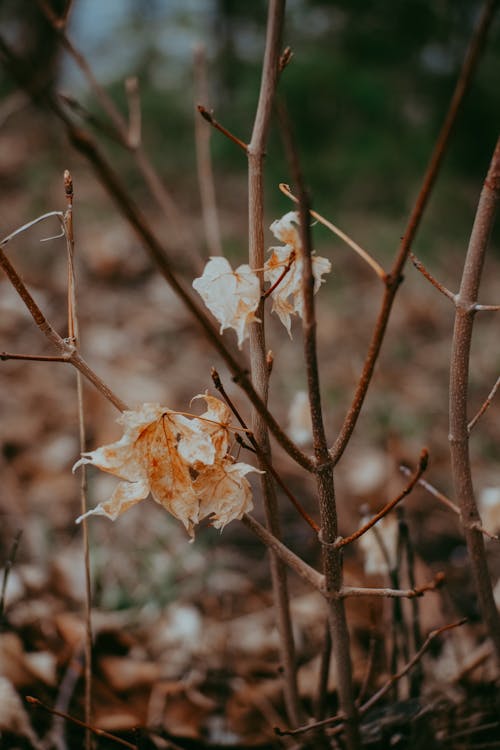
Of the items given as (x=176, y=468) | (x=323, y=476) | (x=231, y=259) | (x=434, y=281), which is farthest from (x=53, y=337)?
(x=231, y=259)

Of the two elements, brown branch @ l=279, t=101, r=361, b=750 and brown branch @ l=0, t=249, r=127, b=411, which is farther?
brown branch @ l=0, t=249, r=127, b=411

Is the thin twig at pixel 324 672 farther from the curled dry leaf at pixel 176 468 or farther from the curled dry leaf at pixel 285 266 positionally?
the curled dry leaf at pixel 285 266

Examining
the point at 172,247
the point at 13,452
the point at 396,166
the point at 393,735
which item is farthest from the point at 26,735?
the point at 396,166

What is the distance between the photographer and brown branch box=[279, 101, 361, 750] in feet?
1.55

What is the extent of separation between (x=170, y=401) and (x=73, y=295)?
4.34 feet

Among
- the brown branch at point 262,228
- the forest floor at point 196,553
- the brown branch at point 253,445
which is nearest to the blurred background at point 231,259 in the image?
the forest floor at point 196,553

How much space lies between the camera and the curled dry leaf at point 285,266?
0.59 m

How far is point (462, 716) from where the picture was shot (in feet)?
3.05

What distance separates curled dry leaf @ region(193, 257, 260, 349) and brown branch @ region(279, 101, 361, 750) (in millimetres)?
83

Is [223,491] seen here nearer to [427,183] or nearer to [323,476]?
[323,476]

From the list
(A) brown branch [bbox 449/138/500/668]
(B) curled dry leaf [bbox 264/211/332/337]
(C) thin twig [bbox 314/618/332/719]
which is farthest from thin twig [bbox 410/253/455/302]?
(C) thin twig [bbox 314/618/332/719]

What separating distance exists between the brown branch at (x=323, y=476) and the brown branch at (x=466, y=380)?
18 centimetres

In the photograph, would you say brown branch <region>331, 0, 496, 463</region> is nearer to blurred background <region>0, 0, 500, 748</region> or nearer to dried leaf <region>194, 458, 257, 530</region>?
dried leaf <region>194, 458, 257, 530</region>

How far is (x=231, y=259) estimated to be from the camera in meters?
2.97
